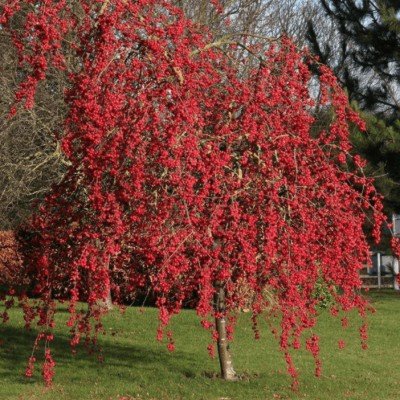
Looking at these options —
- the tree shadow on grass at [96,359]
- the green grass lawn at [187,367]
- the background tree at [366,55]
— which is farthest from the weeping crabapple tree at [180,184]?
the background tree at [366,55]

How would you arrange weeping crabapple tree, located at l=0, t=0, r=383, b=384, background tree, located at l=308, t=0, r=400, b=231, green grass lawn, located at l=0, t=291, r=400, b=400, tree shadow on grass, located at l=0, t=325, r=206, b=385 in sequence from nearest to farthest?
weeping crabapple tree, located at l=0, t=0, r=383, b=384 → green grass lawn, located at l=0, t=291, r=400, b=400 → tree shadow on grass, located at l=0, t=325, r=206, b=385 → background tree, located at l=308, t=0, r=400, b=231

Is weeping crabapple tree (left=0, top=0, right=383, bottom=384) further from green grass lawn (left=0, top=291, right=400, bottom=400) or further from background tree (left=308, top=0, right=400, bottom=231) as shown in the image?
background tree (left=308, top=0, right=400, bottom=231)

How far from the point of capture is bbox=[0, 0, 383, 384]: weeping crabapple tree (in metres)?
6.71

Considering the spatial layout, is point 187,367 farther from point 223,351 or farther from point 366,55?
point 366,55

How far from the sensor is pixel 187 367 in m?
10.6

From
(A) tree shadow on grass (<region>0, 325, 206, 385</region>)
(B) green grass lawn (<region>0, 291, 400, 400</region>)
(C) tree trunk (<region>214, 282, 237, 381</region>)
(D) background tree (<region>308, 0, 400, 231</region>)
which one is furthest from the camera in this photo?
(D) background tree (<region>308, 0, 400, 231</region>)

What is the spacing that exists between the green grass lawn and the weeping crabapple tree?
4.92 feet

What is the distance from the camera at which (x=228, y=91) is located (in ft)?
29.2

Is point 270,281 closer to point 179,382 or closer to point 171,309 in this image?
point 171,309

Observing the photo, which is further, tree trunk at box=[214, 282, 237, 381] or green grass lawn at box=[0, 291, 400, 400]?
tree trunk at box=[214, 282, 237, 381]

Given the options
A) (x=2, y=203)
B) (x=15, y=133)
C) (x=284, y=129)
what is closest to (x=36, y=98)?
(x=15, y=133)

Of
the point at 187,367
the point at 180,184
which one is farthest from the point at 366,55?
the point at 180,184

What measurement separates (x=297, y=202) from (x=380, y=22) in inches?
573

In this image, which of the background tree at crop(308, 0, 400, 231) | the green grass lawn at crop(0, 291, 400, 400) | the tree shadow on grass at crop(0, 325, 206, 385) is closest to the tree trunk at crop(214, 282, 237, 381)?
the green grass lawn at crop(0, 291, 400, 400)
